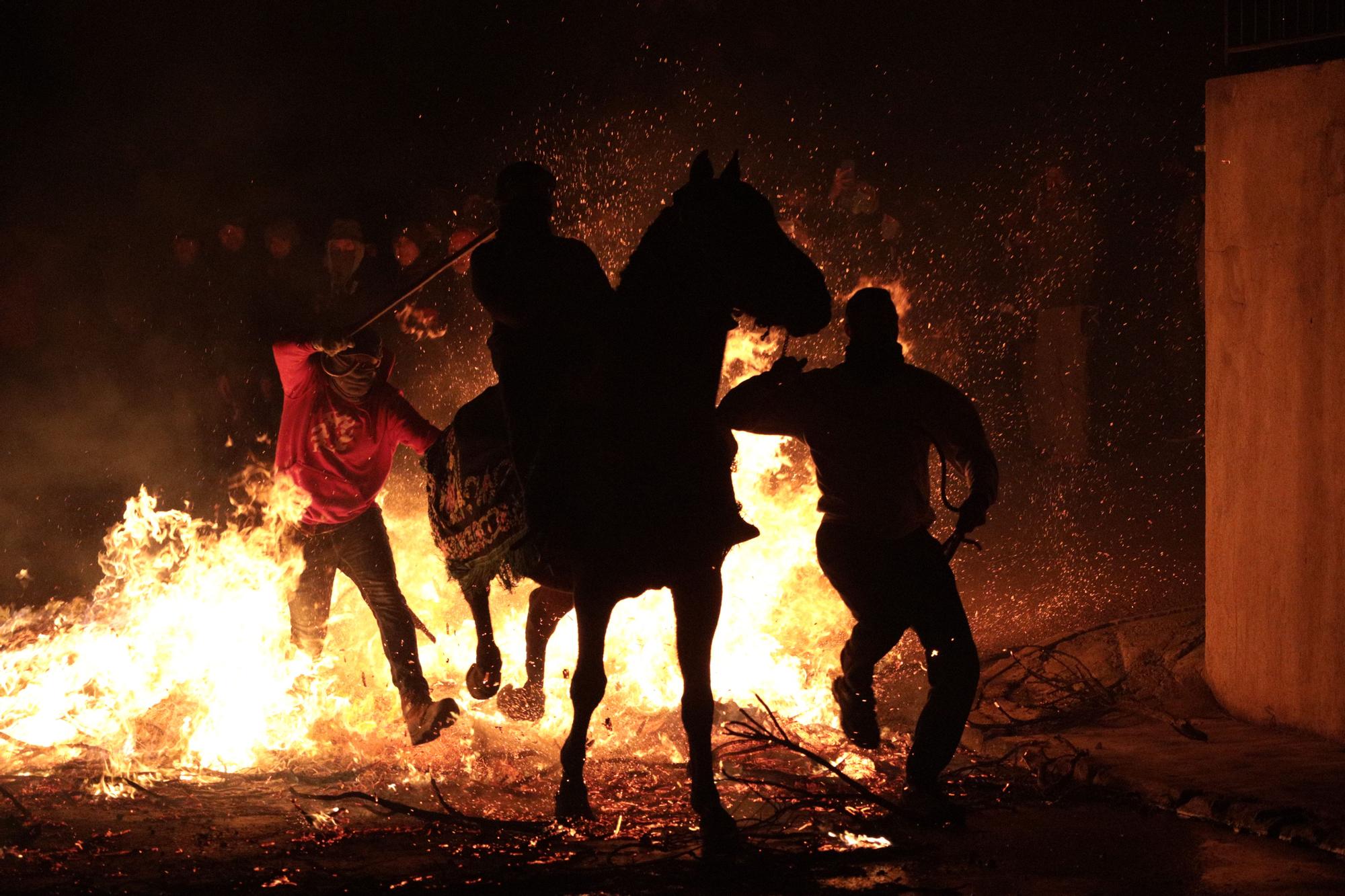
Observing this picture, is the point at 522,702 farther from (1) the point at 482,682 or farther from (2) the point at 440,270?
(2) the point at 440,270

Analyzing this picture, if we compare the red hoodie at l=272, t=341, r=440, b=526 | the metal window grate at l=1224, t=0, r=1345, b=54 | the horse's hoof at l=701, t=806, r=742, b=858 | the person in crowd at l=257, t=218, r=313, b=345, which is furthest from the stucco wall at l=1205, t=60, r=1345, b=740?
the person in crowd at l=257, t=218, r=313, b=345

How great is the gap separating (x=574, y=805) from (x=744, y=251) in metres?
2.22

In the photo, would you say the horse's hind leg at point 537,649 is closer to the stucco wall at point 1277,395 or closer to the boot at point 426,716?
the boot at point 426,716

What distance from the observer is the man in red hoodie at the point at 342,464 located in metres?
6.82

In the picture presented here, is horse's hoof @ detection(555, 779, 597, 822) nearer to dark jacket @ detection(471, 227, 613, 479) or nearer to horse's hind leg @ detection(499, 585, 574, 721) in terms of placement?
horse's hind leg @ detection(499, 585, 574, 721)

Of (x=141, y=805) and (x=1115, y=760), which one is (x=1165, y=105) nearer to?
(x=1115, y=760)

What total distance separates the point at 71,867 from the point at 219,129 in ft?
32.0

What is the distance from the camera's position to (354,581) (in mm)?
6957

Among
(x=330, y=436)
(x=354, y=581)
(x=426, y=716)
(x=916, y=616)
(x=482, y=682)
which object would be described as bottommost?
(x=426, y=716)

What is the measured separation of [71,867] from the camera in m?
4.47

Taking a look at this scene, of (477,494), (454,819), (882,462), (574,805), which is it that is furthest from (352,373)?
(882,462)

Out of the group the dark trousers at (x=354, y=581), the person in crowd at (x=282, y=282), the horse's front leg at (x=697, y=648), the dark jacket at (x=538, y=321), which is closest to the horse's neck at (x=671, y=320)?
the dark jacket at (x=538, y=321)

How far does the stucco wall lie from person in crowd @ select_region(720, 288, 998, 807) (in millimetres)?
1827

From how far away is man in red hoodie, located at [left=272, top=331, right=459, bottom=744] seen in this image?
6.82 metres
